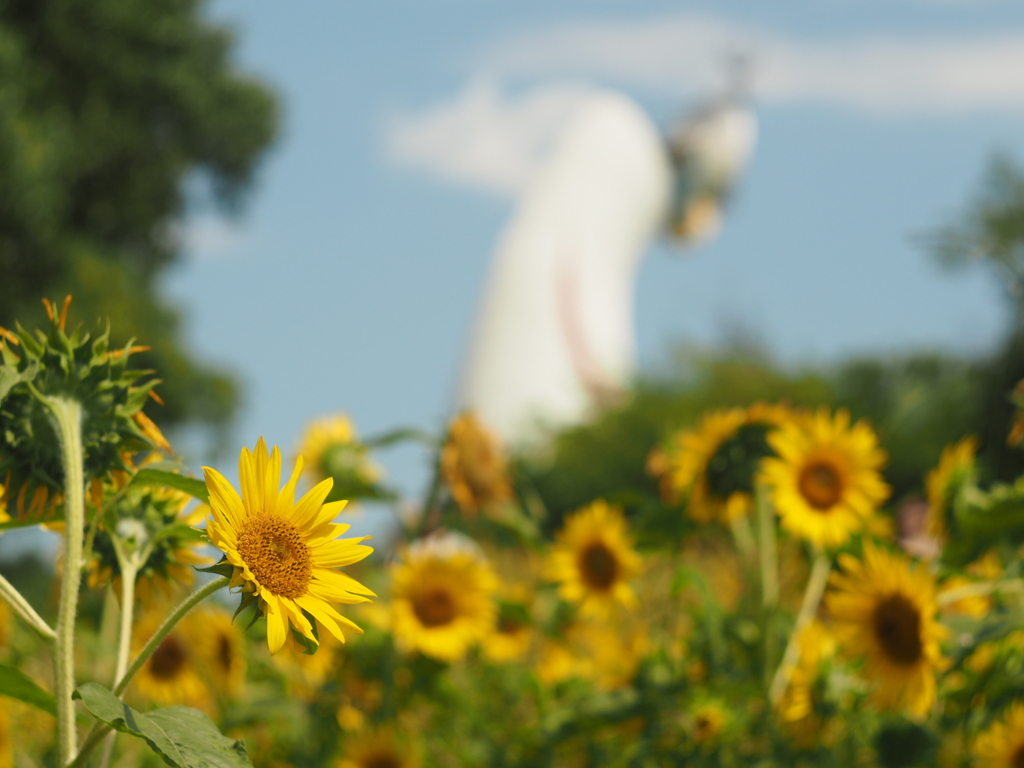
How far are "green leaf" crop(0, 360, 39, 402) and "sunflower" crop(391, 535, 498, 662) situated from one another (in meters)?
1.03

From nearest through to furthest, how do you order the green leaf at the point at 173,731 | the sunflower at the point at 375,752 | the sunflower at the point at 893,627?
the green leaf at the point at 173,731 < the sunflower at the point at 893,627 < the sunflower at the point at 375,752

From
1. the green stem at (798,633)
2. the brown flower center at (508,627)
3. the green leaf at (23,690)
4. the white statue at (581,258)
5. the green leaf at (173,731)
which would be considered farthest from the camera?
the white statue at (581,258)

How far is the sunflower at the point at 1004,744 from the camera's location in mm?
1141

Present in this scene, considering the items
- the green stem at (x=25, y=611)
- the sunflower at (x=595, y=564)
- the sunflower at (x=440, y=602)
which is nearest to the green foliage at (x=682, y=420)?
the sunflower at (x=595, y=564)

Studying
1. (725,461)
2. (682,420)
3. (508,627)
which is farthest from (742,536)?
(682,420)

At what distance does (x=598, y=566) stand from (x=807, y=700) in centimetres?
55

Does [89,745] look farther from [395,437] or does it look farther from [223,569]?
[395,437]

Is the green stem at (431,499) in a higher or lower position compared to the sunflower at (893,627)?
higher

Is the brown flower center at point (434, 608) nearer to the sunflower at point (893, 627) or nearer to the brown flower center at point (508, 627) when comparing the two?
the brown flower center at point (508, 627)

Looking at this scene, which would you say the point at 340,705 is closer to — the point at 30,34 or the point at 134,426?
the point at 134,426

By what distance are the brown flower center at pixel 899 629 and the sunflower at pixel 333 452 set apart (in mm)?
906

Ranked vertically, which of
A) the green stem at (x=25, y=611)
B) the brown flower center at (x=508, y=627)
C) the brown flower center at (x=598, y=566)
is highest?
the brown flower center at (x=598, y=566)

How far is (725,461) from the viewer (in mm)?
1444

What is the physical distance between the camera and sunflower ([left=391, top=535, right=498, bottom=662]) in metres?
1.58
